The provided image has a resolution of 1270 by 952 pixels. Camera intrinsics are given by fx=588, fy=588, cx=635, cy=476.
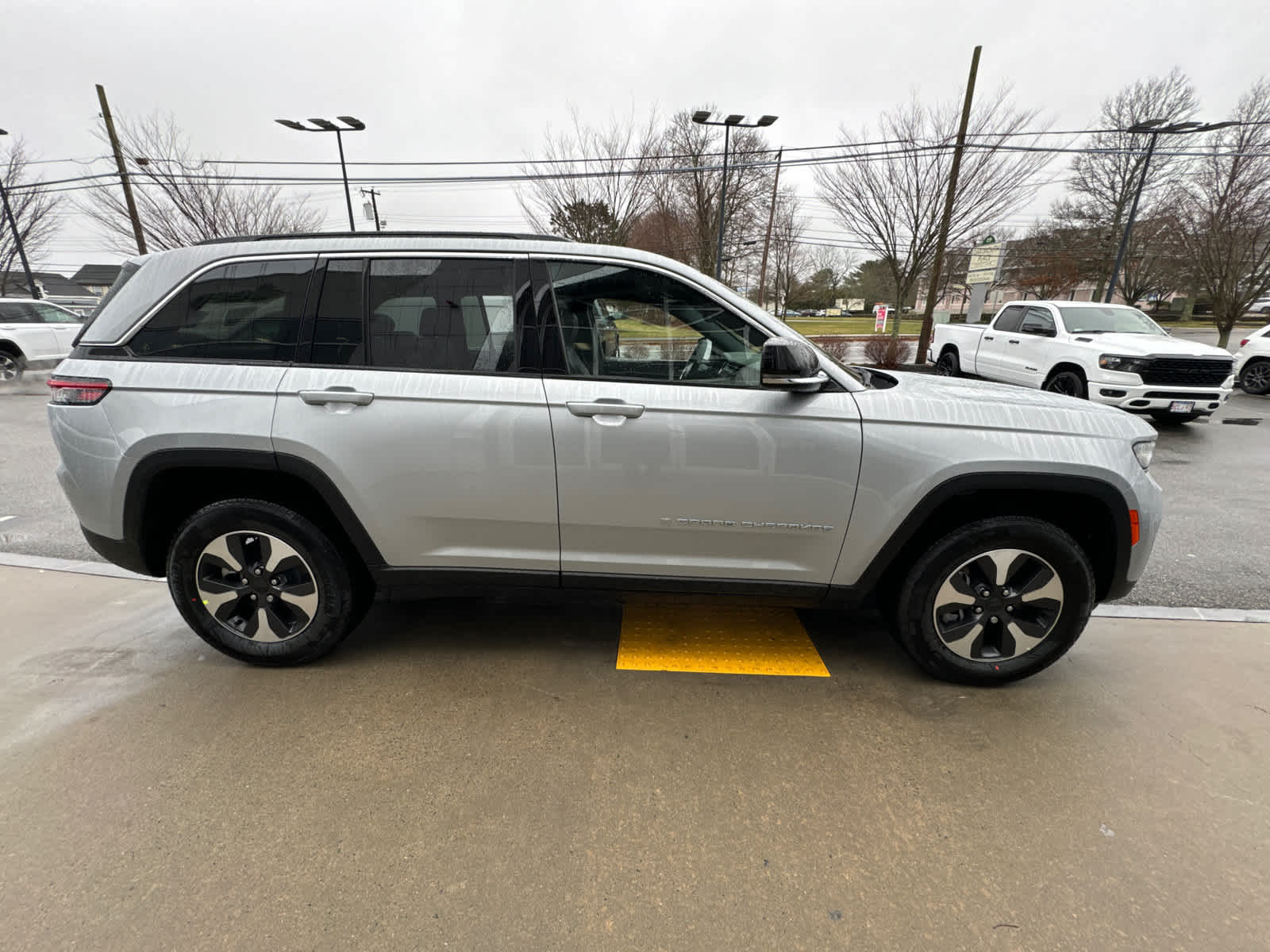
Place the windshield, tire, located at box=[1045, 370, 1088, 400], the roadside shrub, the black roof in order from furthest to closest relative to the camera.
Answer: the black roof → the roadside shrub → the windshield → tire, located at box=[1045, 370, 1088, 400]

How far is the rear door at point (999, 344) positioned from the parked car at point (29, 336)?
1808 centimetres

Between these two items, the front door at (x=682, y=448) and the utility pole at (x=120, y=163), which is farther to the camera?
the utility pole at (x=120, y=163)

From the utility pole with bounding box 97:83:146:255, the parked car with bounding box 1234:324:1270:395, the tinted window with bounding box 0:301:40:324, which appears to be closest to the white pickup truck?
the parked car with bounding box 1234:324:1270:395

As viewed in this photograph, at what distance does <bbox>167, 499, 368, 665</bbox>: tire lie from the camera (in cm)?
251

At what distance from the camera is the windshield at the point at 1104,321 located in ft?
29.4

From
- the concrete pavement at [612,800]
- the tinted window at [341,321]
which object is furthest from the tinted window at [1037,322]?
the tinted window at [341,321]

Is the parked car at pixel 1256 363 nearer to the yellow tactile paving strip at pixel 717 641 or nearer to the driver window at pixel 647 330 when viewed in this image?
the yellow tactile paving strip at pixel 717 641

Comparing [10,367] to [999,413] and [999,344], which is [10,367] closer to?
[999,413]

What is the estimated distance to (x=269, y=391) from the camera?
2408 mm

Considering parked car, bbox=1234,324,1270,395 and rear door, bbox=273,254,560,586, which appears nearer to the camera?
rear door, bbox=273,254,560,586

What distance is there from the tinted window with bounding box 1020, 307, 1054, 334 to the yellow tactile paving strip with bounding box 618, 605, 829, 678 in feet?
29.0

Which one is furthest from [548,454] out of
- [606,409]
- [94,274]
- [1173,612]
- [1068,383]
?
[94,274]

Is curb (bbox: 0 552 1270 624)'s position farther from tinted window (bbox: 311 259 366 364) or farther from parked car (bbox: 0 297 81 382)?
parked car (bbox: 0 297 81 382)

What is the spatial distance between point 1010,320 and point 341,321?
11.1 metres
